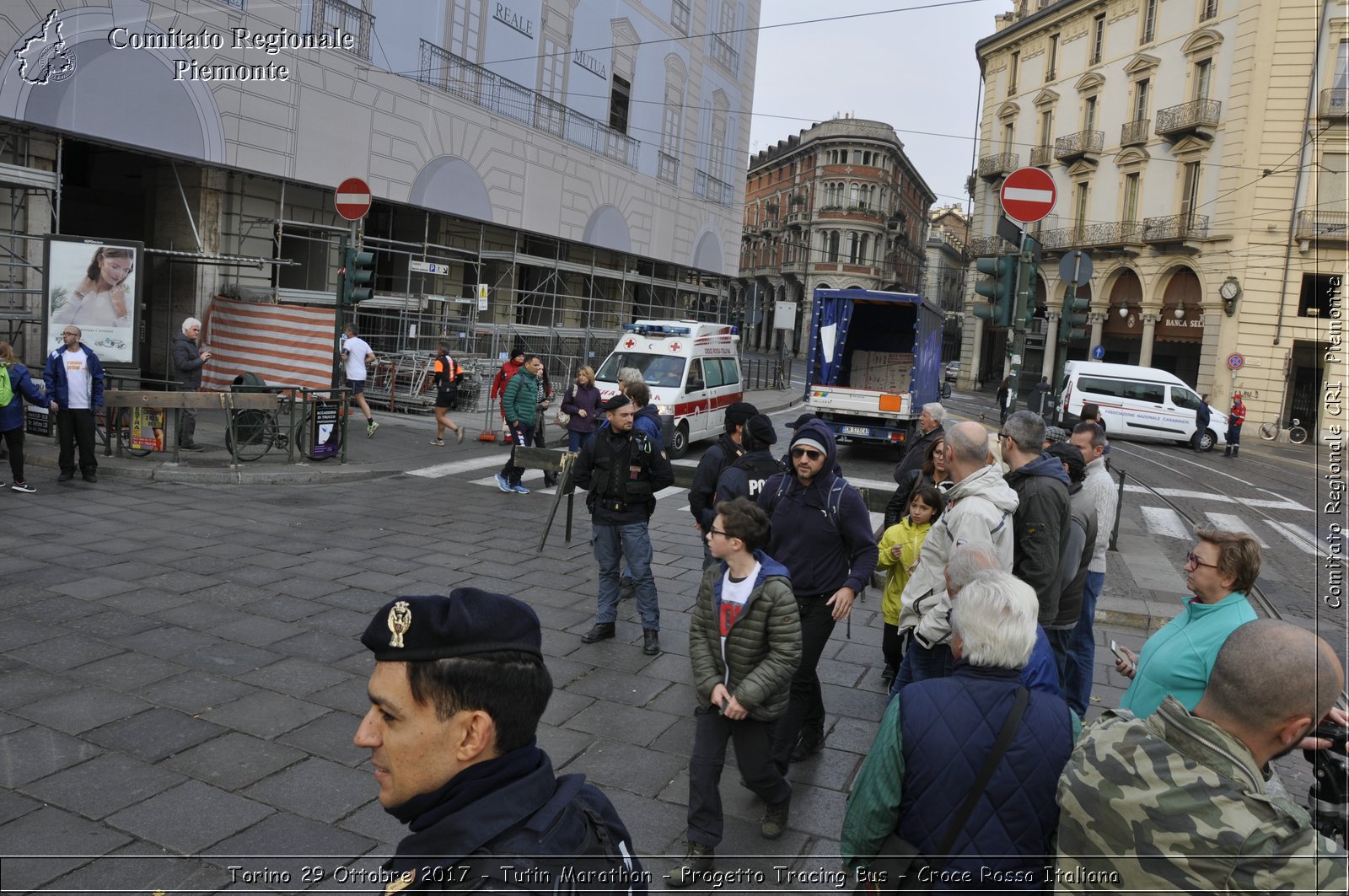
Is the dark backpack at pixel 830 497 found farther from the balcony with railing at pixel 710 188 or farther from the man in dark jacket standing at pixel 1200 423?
the balcony with railing at pixel 710 188

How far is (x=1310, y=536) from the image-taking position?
12.4 m

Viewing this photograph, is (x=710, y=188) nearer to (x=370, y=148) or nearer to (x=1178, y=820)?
(x=370, y=148)

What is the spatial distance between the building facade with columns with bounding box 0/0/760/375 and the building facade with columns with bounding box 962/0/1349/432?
491 inches

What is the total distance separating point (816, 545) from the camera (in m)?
4.57

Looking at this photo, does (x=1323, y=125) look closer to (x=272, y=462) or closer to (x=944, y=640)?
(x=944, y=640)

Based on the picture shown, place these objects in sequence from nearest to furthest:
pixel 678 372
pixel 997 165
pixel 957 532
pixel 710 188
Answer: pixel 957 532 → pixel 678 372 → pixel 710 188 → pixel 997 165

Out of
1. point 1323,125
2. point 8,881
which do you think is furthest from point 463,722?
point 1323,125

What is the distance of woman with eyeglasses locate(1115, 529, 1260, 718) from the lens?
2938mm

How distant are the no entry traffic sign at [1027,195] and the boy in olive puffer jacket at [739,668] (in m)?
5.40

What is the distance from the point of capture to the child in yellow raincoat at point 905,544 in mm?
5328

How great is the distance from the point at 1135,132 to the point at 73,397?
1533 inches

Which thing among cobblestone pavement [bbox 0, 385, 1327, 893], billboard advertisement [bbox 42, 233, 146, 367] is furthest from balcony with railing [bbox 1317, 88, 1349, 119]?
billboard advertisement [bbox 42, 233, 146, 367]

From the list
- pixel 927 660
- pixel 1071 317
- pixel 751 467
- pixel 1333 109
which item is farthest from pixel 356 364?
pixel 1333 109

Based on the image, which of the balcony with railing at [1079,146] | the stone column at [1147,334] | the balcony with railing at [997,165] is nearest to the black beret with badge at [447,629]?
the stone column at [1147,334]
